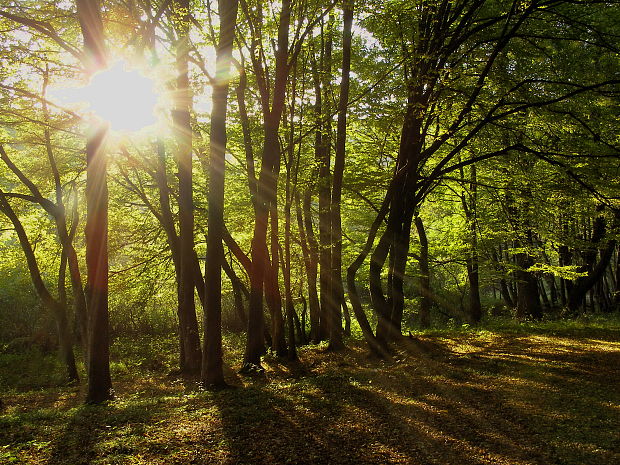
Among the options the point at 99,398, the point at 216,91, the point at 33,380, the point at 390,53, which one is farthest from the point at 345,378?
the point at 33,380

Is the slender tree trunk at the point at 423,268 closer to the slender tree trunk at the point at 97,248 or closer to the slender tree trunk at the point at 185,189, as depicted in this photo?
the slender tree trunk at the point at 185,189

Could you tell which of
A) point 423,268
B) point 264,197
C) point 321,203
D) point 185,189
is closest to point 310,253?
point 321,203

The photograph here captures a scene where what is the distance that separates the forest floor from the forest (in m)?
0.04

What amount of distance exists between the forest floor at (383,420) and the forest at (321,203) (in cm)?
4

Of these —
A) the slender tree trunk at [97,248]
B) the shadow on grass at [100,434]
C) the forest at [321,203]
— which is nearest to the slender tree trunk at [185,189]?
the forest at [321,203]

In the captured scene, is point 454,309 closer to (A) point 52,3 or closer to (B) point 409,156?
(B) point 409,156

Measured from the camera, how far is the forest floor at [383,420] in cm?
470

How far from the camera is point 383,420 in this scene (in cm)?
582

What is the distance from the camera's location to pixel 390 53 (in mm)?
12281

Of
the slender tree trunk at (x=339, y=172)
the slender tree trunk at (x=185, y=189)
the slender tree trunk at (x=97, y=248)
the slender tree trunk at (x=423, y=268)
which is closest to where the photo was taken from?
the slender tree trunk at (x=97, y=248)

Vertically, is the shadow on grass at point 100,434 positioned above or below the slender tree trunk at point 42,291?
below

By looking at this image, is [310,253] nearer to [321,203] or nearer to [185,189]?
[321,203]

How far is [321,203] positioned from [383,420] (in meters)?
9.93

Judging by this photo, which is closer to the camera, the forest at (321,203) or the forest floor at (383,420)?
the forest floor at (383,420)
